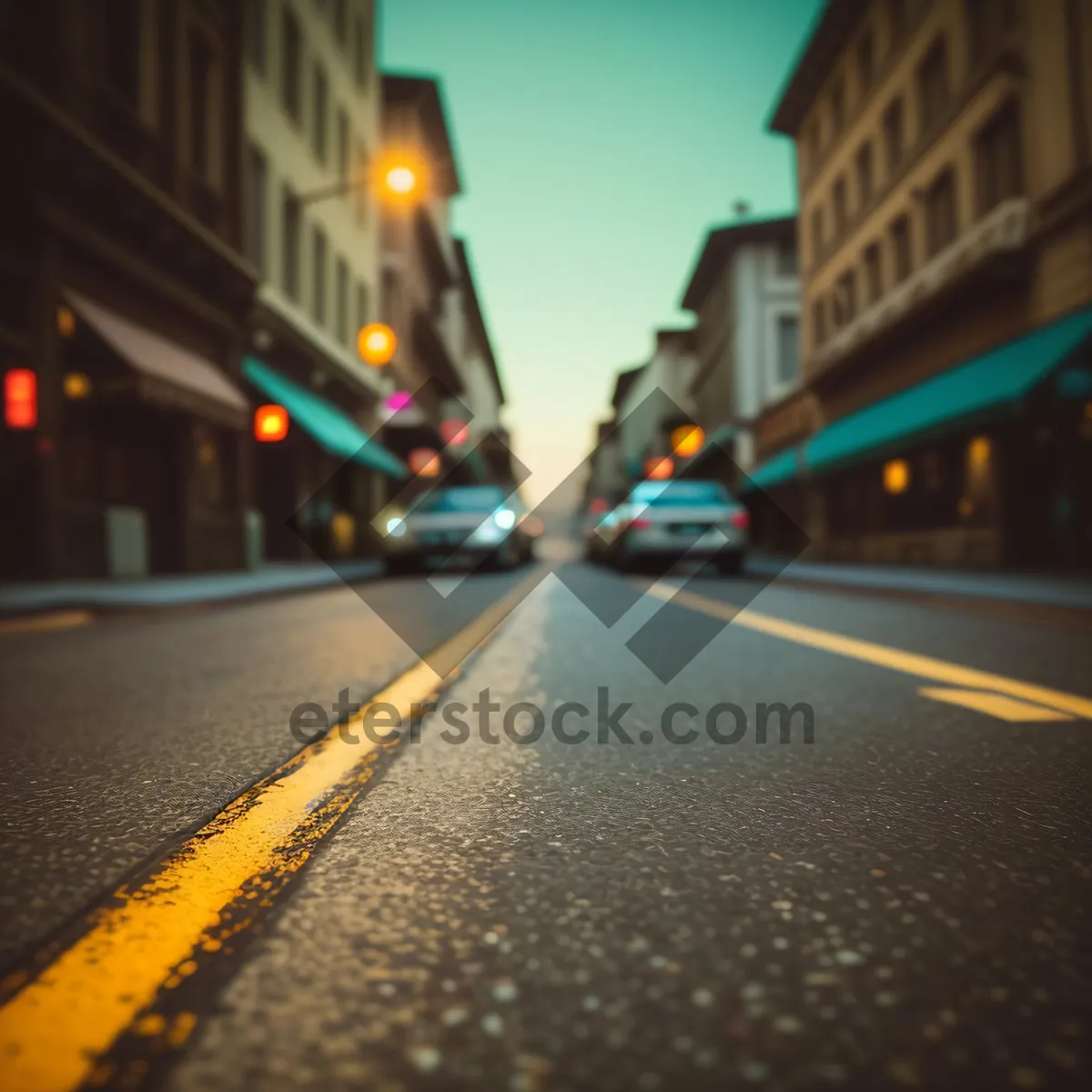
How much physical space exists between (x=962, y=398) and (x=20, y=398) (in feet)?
45.4

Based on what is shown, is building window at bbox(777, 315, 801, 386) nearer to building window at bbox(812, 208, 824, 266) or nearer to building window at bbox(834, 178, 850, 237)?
building window at bbox(812, 208, 824, 266)

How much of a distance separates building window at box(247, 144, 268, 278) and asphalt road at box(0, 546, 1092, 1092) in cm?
1794

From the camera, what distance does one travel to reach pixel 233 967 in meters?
1.70

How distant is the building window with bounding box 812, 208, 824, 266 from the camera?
29983mm

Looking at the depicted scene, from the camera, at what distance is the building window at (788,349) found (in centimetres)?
3869

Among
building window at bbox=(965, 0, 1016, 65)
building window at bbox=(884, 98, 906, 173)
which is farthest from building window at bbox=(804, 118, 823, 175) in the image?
building window at bbox=(965, 0, 1016, 65)

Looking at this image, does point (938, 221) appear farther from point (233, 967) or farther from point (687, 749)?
point (233, 967)

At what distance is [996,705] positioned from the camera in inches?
178

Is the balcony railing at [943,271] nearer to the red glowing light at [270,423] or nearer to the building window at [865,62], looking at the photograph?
the building window at [865,62]

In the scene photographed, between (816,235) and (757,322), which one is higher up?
(816,235)

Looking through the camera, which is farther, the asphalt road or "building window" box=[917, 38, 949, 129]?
"building window" box=[917, 38, 949, 129]

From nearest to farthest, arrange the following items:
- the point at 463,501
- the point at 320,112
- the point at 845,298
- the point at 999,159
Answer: the point at 999,159 → the point at 463,501 → the point at 320,112 → the point at 845,298

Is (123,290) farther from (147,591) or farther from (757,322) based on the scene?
(757,322)

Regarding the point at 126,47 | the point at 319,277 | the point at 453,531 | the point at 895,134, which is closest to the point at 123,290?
the point at 126,47
